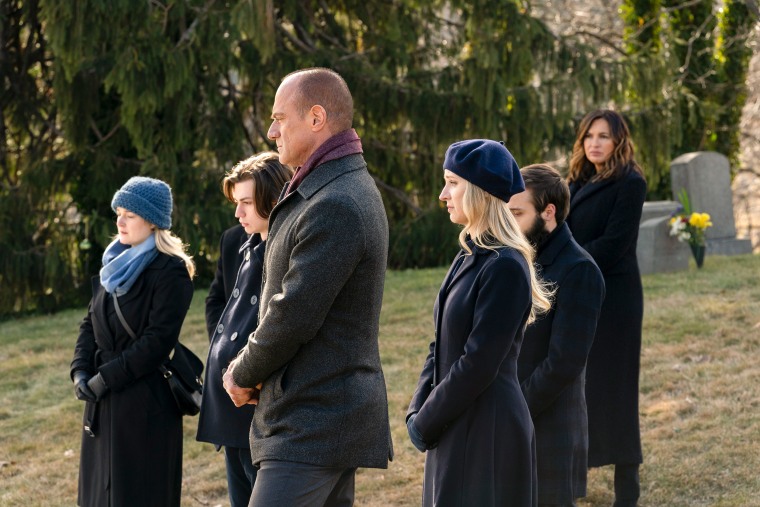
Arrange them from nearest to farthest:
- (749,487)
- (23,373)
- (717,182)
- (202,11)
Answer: (749,487), (23,373), (202,11), (717,182)

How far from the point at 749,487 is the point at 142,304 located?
323cm

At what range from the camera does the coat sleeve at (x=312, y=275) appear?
3088 mm

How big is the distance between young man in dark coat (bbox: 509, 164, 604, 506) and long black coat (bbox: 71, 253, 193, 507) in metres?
1.50

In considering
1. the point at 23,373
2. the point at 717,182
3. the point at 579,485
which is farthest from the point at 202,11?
the point at 579,485

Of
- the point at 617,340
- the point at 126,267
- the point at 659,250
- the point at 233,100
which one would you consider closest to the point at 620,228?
the point at 617,340

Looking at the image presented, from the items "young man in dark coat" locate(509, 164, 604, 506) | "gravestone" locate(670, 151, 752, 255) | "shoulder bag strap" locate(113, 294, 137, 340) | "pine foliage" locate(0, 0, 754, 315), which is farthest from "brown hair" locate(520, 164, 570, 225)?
"gravestone" locate(670, 151, 752, 255)

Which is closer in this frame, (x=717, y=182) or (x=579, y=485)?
(x=579, y=485)

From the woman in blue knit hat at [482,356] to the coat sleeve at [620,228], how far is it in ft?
5.79

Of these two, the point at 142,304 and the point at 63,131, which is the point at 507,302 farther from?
the point at 63,131

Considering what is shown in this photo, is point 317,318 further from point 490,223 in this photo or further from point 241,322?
point 241,322

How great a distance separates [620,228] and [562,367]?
141cm

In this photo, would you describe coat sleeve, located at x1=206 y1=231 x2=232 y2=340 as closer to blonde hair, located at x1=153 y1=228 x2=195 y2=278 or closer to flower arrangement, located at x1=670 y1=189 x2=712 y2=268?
blonde hair, located at x1=153 y1=228 x2=195 y2=278

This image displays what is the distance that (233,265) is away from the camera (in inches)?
193

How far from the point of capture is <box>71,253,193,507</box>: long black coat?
4605 mm
